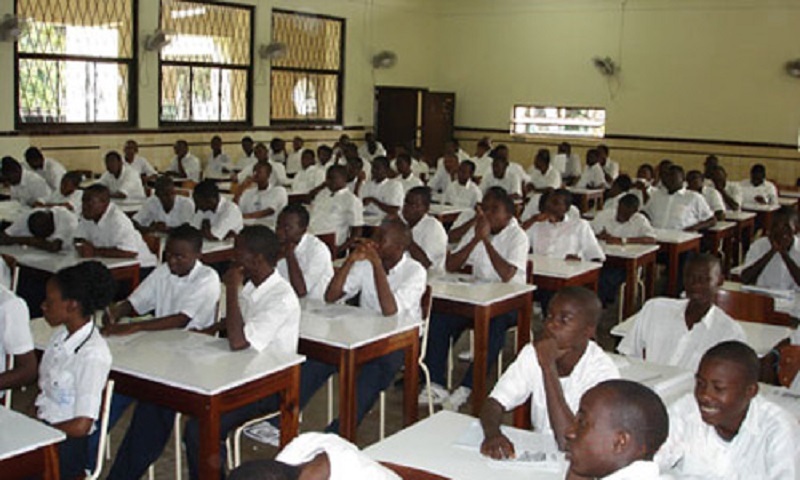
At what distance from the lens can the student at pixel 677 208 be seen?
8.88m

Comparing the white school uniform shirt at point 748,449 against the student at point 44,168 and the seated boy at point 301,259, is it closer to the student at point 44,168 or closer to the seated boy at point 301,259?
the seated boy at point 301,259

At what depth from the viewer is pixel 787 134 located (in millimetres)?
14109

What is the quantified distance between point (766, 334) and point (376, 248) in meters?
1.95

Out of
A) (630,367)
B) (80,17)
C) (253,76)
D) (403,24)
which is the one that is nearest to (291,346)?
(630,367)

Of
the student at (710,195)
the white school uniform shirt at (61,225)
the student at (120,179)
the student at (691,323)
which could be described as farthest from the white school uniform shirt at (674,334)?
the student at (120,179)

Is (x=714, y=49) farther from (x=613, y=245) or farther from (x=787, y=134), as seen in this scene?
(x=613, y=245)

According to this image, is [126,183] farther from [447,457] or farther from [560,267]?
[447,457]

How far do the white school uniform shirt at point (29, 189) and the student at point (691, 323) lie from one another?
21.1 feet

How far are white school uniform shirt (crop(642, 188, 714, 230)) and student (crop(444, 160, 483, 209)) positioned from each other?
1796mm

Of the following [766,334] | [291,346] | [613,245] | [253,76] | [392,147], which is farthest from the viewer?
[392,147]

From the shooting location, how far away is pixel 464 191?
10031mm

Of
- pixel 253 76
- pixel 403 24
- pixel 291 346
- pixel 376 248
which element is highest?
pixel 403 24

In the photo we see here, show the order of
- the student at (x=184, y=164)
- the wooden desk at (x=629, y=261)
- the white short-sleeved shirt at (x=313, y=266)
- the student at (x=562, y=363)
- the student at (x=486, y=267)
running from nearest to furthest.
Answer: the student at (x=562, y=363)
the white short-sleeved shirt at (x=313, y=266)
the student at (x=486, y=267)
the wooden desk at (x=629, y=261)
the student at (x=184, y=164)

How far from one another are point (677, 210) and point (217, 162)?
6.45 metres
